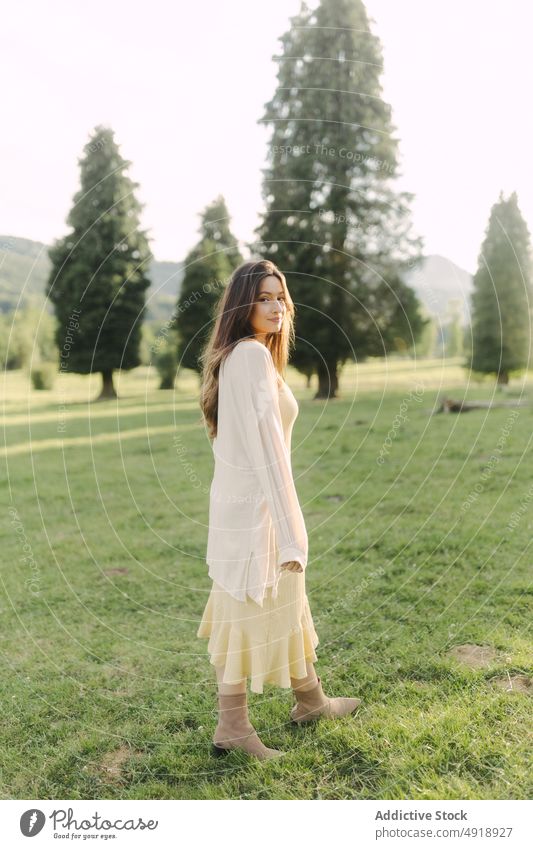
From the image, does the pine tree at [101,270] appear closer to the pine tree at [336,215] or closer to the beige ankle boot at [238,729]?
the pine tree at [336,215]

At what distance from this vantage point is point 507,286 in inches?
815

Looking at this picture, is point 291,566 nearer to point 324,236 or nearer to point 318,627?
point 318,627

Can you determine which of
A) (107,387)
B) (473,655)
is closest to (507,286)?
(107,387)

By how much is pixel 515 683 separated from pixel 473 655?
0.50 m

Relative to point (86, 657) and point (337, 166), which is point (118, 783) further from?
point (337, 166)

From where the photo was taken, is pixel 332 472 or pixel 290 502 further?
pixel 332 472

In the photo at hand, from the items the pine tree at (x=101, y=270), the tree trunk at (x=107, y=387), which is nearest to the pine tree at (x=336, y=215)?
the pine tree at (x=101, y=270)

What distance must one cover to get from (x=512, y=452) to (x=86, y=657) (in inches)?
305

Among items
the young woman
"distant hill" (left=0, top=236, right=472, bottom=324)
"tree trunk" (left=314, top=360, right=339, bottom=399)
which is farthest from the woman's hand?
"tree trunk" (left=314, top=360, right=339, bottom=399)

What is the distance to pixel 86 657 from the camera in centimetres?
579

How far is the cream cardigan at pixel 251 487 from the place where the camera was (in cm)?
370

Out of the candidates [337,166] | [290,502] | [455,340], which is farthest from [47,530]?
[455,340]
